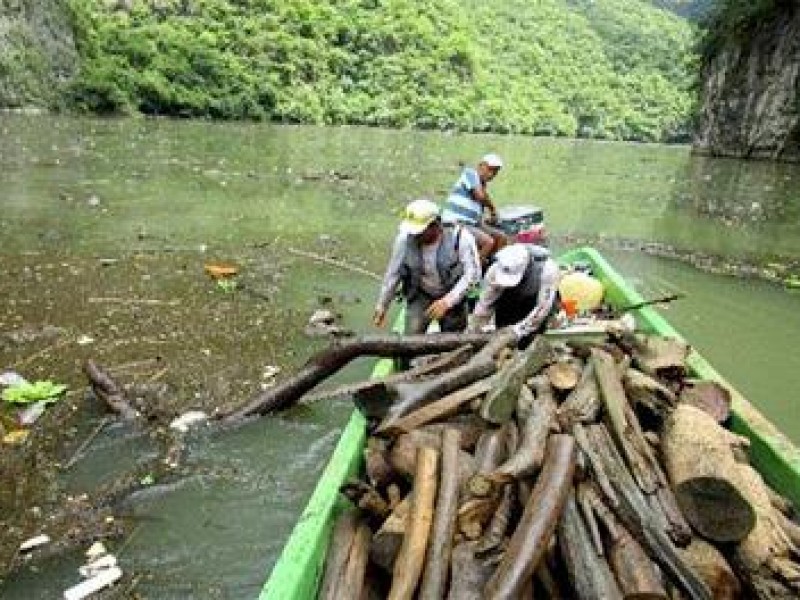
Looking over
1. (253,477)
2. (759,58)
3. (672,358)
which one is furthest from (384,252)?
(759,58)

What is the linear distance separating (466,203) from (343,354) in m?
3.21

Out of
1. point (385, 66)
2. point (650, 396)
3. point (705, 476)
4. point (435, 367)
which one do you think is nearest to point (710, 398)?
point (650, 396)

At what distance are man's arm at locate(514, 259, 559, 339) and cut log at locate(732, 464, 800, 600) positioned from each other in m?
2.79

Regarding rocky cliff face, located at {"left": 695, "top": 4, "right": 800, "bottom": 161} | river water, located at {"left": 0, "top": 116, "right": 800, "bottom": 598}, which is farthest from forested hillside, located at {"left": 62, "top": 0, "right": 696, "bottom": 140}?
river water, located at {"left": 0, "top": 116, "right": 800, "bottom": 598}

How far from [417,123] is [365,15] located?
1815cm

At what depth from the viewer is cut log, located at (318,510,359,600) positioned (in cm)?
349

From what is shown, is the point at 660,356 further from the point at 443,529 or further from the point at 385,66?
the point at 385,66

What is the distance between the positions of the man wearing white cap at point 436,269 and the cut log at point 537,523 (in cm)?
339

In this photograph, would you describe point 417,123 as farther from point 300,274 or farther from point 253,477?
point 253,477

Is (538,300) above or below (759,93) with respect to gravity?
above

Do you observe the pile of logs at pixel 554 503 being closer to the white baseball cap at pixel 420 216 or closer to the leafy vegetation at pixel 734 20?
the white baseball cap at pixel 420 216

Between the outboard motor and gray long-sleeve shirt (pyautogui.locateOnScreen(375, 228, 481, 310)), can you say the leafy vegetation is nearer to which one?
the outboard motor

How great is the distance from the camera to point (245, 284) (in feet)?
37.0

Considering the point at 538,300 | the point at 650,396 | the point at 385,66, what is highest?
the point at 650,396
